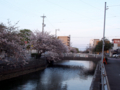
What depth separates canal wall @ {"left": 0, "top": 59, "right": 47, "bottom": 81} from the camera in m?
18.6

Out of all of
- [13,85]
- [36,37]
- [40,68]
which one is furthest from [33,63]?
[13,85]

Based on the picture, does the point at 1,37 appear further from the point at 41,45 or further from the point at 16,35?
the point at 41,45

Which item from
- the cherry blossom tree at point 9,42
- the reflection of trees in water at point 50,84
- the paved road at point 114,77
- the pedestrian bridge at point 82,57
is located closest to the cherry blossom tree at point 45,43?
the pedestrian bridge at point 82,57

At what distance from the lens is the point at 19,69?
72.0 feet

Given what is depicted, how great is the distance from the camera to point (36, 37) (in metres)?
28.5

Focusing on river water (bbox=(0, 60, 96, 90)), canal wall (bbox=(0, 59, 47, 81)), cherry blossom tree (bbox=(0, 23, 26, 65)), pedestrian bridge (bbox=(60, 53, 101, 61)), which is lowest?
river water (bbox=(0, 60, 96, 90))

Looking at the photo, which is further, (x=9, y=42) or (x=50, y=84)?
(x=50, y=84)

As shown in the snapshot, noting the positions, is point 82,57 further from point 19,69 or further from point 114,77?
point 114,77

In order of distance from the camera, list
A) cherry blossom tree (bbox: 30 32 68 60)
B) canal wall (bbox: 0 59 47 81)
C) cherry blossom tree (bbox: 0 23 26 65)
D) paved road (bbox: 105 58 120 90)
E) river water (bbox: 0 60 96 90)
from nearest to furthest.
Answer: paved road (bbox: 105 58 120 90) < cherry blossom tree (bbox: 0 23 26 65) < river water (bbox: 0 60 96 90) < canal wall (bbox: 0 59 47 81) < cherry blossom tree (bbox: 30 32 68 60)

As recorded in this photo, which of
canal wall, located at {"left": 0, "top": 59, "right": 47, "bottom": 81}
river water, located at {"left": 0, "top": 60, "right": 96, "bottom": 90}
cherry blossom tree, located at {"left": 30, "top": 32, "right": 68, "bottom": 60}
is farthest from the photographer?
cherry blossom tree, located at {"left": 30, "top": 32, "right": 68, "bottom": 60}

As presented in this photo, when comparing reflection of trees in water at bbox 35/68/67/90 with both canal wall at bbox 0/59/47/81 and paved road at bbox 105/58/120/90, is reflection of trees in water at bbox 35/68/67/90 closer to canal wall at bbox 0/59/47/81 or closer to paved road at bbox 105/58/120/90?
canal wall at bbox 0/59/47/81

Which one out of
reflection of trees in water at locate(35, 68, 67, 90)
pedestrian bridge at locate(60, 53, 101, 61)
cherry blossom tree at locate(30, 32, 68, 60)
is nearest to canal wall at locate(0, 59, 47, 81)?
cherry blossom tree at locate(30, 32, 68, 60)

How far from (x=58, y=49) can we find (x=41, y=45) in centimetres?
380

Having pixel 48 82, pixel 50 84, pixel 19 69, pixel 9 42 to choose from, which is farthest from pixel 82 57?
pixel 9 42
